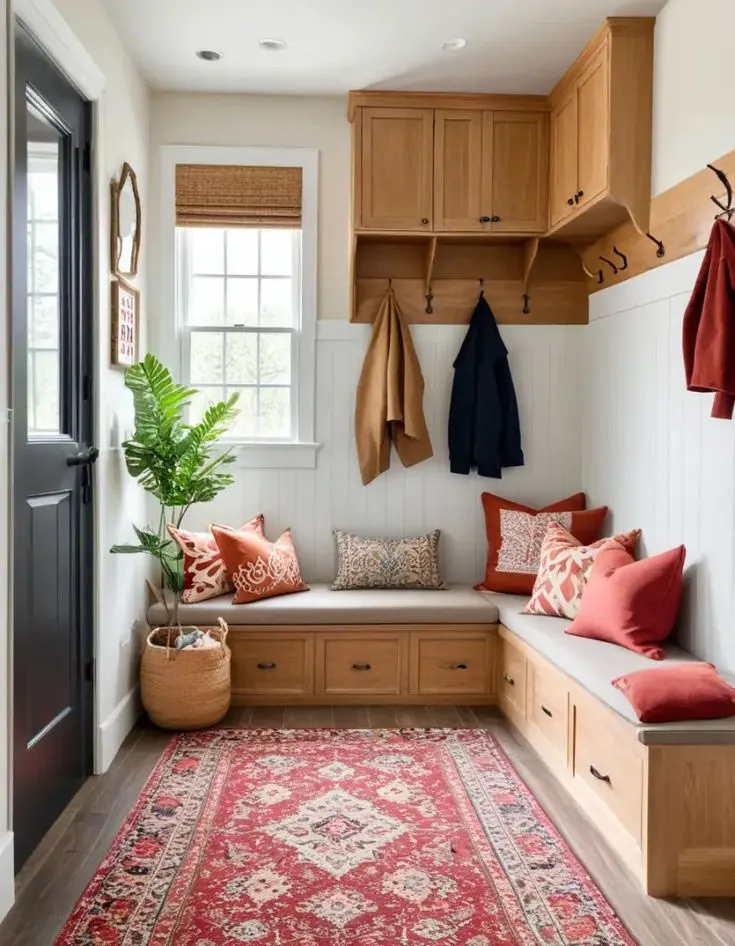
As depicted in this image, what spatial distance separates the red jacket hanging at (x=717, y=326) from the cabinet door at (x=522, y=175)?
1620 millimetres

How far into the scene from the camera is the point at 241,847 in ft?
9.34

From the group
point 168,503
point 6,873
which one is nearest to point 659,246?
point 168,503

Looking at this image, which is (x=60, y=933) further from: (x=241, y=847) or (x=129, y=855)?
A: (x=241, y=847)

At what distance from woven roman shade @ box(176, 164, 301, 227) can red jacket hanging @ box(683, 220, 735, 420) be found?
2349mm

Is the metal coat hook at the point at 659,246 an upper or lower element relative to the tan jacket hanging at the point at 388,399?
upper

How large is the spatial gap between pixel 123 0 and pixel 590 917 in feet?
11.8

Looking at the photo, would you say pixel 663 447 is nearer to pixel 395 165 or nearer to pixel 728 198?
pixel 728 198

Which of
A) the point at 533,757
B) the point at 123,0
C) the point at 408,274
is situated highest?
the point at 123,0

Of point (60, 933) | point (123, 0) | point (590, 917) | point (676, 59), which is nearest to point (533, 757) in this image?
point (590, 917)

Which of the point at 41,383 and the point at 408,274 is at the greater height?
the point at 408,274

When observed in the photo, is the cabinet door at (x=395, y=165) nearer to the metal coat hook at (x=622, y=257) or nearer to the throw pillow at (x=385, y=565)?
the metal coat hook at (x=622, y=257)

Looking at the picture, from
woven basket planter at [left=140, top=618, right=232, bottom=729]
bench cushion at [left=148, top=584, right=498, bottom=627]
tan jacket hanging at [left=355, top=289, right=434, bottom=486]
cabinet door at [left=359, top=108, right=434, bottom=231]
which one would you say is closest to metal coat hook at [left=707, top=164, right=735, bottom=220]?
cabinet door at [left=359, top=108, right=434, bottom=231]

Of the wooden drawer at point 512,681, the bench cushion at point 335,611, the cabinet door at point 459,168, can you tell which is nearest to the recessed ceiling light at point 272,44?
the cabinet door at point 459,168

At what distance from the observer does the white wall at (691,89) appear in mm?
3109
